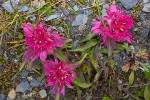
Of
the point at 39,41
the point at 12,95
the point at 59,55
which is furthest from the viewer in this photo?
the point at 12,95

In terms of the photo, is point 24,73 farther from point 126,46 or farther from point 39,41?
point 126,46

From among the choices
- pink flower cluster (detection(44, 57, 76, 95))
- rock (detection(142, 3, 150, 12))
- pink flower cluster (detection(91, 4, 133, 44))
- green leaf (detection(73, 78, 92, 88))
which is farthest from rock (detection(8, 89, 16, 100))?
rock (detection(142, 3, 150, 12))

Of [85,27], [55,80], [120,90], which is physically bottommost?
[120,90]

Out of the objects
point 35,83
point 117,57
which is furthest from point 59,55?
point 117,57

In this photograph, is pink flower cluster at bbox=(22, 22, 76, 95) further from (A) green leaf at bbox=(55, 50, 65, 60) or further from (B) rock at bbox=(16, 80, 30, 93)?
(B) rock at bbox=(16, 80, 30, 93)

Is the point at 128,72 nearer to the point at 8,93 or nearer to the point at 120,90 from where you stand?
the point at 120,90

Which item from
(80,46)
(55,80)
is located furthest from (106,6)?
(55,80)
